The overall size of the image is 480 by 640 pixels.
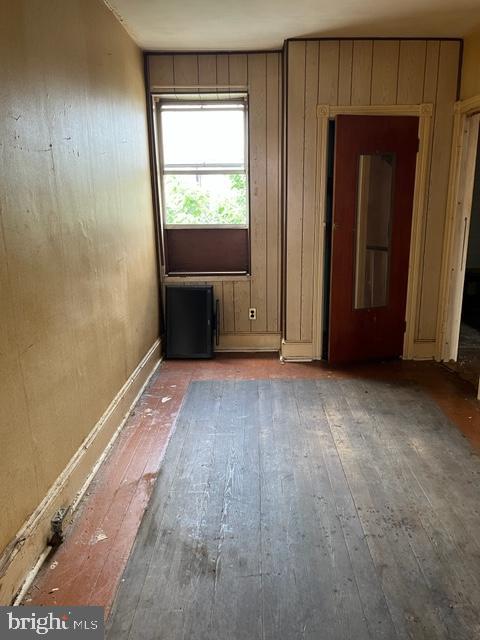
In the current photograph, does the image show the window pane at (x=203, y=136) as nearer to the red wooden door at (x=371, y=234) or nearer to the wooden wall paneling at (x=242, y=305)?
the red wooden door at (x=371, y=234)

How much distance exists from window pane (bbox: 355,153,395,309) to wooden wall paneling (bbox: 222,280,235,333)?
46.2 inches

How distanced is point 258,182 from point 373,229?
1104 mm

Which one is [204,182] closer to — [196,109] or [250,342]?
[196,109]

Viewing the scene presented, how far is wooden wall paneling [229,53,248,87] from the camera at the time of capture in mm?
3871

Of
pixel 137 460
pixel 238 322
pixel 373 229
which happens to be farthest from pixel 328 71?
pixel 137 460

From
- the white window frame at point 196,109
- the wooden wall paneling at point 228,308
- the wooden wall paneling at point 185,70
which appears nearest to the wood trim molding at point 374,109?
the white window frame at point 196,109

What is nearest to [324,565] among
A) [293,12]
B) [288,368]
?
[288,368]

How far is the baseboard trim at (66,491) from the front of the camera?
5.34ft

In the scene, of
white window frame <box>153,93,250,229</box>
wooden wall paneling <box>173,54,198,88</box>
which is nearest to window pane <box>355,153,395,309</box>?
white window frame <box>153,93,250,229</box>

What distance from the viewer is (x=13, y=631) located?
4.82 feet

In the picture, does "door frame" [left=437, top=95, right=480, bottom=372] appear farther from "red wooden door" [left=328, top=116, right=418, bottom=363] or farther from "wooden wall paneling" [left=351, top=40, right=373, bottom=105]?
"wooden wall paneling" [left=351, top=40, right=373, bottom=105]

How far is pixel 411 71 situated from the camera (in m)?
3.63

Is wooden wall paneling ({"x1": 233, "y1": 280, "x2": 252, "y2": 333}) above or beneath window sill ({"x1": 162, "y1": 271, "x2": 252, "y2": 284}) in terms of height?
beneath
